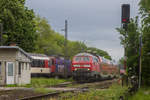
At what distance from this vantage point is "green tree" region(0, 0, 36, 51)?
147ft

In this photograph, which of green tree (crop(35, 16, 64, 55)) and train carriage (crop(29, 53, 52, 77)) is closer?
train carriage (crop(29, 53, 52, 77))

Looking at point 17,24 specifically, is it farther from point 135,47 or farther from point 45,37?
point 45,37

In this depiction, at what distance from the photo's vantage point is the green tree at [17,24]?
44781 millimetres

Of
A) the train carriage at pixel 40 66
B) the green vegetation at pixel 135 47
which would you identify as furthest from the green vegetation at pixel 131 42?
the train carriage at pixel 40 66

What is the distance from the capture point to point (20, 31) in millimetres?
45906

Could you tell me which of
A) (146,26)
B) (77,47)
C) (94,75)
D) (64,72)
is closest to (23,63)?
(94,75)

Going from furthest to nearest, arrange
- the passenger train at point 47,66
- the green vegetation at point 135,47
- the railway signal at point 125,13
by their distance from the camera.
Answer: the passenger train at point 47,66
the green vegetation at point 135,47
the railway signal at point 125,13

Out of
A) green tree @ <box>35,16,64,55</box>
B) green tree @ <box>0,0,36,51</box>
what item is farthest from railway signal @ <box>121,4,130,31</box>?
green tree @ <box>35,16,64,55</box>

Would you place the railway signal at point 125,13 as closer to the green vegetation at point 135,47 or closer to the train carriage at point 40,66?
the green vegetation at point 135,47

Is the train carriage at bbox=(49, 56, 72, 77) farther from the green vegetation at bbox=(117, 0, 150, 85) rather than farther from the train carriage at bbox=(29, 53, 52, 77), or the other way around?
the green vegetation at bbox=(117, 0, 150, 85)

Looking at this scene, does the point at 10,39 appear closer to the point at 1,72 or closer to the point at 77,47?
the point at 1,72

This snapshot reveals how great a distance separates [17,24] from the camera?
45.7 metres

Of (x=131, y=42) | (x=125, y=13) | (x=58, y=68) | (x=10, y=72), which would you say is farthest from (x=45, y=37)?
(x=125, y=13)

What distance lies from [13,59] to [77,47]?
56334 millimetres
